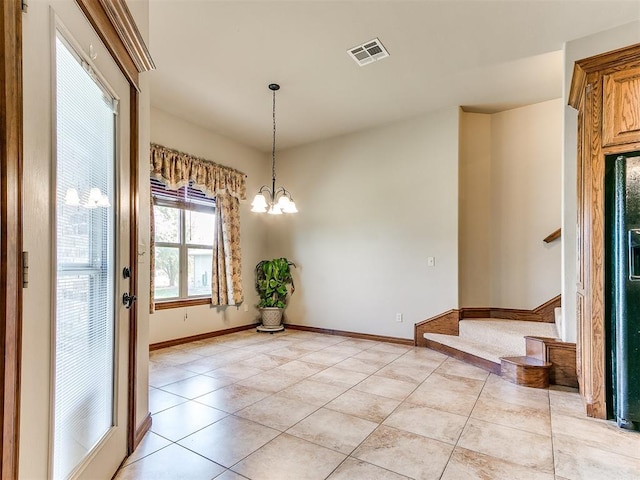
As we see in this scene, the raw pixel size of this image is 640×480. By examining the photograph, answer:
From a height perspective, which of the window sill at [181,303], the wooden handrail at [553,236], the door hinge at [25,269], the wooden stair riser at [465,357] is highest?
the wooden handrail at [553,236]

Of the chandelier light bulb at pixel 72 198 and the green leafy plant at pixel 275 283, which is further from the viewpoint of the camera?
the green leafy plant at pixel 275 283

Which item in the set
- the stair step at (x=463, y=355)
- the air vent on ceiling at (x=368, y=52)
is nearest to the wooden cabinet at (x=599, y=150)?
the stair step at (x=463, y=355)

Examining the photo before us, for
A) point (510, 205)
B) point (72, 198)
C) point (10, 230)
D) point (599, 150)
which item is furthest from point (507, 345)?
point (10, 230)

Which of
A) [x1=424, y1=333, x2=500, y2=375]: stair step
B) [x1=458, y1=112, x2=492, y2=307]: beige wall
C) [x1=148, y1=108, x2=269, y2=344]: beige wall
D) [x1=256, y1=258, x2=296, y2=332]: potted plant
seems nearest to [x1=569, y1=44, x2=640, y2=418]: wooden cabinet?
[x1=424, y1=333, x2=500, y2=375]: stair step

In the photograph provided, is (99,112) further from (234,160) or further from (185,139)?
(234,160)

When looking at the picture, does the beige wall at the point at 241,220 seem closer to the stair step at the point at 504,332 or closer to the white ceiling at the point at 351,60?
the white ceiling at the point at 351,60

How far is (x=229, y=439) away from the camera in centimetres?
217

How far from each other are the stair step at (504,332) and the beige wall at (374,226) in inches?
14.2

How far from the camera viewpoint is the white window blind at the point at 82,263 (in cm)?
130

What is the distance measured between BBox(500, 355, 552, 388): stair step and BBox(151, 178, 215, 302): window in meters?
3.91

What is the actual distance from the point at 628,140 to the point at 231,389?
3505mm

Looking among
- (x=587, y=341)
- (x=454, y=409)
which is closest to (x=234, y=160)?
(x=454, y=409)

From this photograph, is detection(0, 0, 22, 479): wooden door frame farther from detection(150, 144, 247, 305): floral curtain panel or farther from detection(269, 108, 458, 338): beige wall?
detection(269, 108, 458, 338): beige wall

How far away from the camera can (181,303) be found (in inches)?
185
